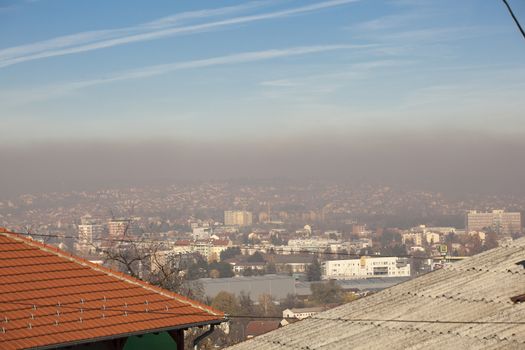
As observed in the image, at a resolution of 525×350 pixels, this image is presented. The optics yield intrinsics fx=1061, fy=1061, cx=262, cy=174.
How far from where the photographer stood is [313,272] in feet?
494

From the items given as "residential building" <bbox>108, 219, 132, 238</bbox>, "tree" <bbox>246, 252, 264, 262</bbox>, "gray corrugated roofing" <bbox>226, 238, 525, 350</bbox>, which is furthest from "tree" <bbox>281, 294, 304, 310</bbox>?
"gray corrugated roofing" <bbox>226, 238, 525, 350</bbox>

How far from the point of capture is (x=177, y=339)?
10.7 metres

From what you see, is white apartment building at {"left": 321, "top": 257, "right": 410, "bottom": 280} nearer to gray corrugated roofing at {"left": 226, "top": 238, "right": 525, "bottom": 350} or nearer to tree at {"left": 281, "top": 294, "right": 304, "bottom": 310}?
tree at {"left": 281, "top": 294, "right": 304, "bottom": 310}

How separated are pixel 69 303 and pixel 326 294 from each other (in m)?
96.8

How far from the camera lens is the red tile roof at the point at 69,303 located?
368 inches

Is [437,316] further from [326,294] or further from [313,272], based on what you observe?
[313,272]

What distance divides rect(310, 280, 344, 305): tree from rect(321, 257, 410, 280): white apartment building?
46.4 meters

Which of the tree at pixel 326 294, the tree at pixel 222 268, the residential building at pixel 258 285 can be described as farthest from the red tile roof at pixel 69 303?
the tree at pixel 222 268

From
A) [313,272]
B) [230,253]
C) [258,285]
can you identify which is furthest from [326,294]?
[230,253]

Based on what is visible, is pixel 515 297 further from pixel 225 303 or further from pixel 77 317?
pixel 225 303

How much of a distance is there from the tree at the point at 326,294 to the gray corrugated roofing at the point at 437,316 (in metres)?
88.1

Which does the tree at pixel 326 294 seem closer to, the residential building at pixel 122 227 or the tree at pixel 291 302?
the tree at pixel 291 302

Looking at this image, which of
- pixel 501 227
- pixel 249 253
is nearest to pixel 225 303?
pixel 249 253

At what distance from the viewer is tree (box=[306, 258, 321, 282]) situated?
148375 mm
